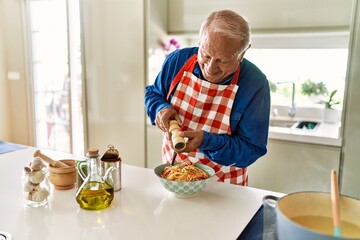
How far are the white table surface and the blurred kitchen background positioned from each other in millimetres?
1045

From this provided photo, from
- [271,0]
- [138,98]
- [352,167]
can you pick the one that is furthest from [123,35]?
[352,167]

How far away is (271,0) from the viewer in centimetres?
215

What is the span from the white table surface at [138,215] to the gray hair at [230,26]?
503 mm

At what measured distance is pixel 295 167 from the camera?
6.75 ft

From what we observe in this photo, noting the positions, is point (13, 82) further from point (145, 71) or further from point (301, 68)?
point (301, 68)

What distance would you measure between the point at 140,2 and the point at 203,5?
0.44 meters

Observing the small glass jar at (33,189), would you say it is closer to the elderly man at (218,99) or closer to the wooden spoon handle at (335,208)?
the elderly man at (218,99)

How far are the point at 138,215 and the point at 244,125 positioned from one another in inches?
21.7

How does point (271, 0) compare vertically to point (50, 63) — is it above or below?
above

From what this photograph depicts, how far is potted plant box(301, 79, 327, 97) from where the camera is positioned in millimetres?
2412

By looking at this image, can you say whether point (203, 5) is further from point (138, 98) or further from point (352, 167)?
point (352, 167)

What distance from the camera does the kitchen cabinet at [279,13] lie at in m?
2.00

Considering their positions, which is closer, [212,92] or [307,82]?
[212,92]

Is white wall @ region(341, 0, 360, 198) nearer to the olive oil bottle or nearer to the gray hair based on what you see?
the gray hair
